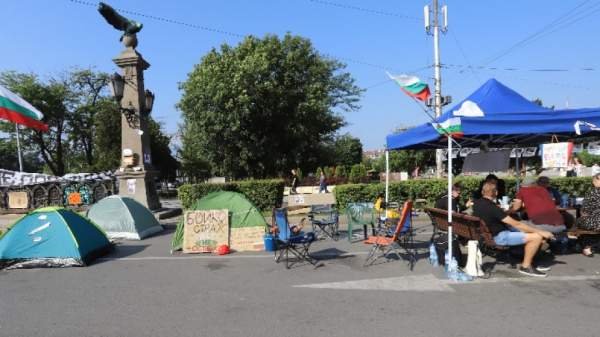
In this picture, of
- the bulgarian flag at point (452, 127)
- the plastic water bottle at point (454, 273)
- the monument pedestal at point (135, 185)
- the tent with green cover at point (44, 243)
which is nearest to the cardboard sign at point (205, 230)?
the tent with green cover at point (44, 243)

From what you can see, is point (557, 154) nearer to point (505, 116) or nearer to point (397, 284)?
point (505, 116)

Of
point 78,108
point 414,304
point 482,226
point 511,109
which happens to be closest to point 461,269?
point 482,226

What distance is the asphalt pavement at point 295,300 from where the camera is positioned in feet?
14.6

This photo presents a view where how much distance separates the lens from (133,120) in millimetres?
14188

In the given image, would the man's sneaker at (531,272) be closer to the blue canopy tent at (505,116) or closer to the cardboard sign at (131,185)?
the blue canopy tent at (505,116)

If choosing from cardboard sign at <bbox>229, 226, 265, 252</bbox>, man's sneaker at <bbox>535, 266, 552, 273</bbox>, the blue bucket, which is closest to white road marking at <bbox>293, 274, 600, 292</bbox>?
man's sneaker at <bbox>535, 266, 552, 273</bbox>

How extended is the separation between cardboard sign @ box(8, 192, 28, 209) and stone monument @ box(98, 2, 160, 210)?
251 inches

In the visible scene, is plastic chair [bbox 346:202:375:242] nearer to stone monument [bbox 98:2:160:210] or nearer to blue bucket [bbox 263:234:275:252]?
blue bucket [bbox 263:234:275:252]

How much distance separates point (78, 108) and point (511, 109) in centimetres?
3994

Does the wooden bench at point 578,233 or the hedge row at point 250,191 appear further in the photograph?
the hedge row at point 250,191

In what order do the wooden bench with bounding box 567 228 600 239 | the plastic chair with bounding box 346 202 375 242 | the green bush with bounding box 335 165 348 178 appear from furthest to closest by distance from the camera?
the green bush with bounding box 335 165 348 178
the plastic chair with bounding box 346 202 375 242
the wooden bench with bounding box 567 228 600 239

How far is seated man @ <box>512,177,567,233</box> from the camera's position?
22.5 ft

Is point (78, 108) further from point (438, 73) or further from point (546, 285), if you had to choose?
point (546, 285)

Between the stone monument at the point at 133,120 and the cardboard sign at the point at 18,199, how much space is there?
637 centimetres
